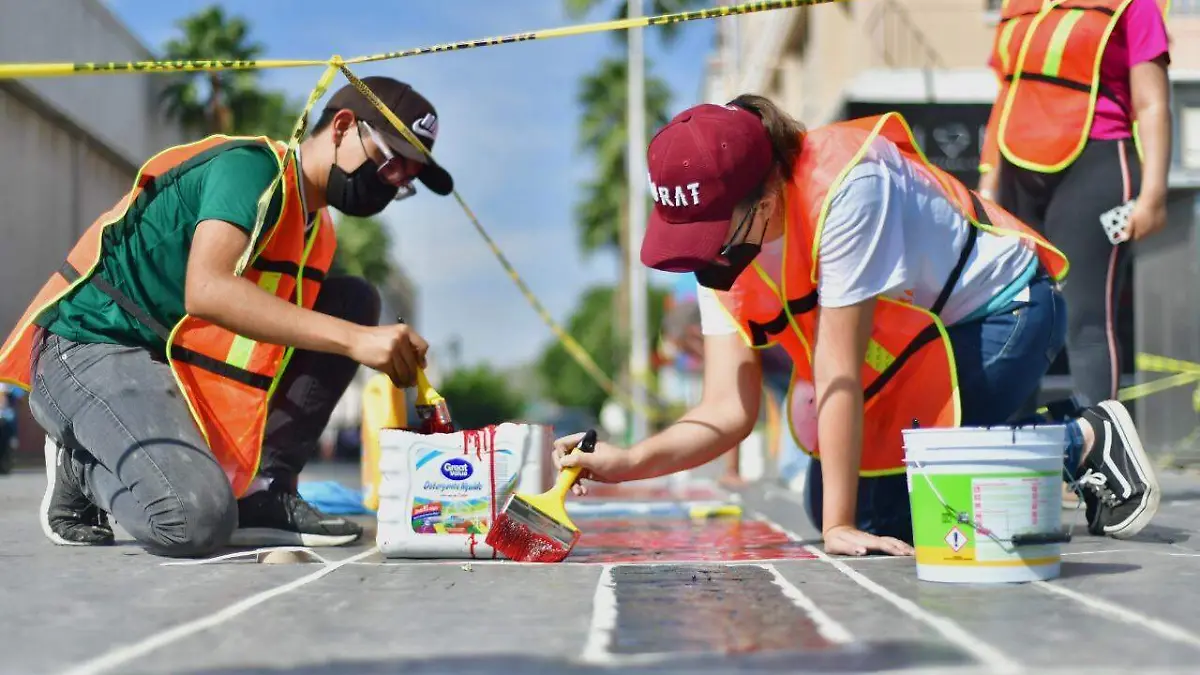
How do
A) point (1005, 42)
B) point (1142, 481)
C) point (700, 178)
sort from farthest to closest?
point (1005, 42), point (1142, 481), point (700, 178)

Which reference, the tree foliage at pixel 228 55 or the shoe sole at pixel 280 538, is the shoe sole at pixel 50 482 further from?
the tree foliage at pixel 228 55

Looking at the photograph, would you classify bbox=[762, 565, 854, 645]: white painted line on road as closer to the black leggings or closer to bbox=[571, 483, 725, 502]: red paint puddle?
the black leggings

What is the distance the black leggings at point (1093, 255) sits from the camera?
4410 millimetres

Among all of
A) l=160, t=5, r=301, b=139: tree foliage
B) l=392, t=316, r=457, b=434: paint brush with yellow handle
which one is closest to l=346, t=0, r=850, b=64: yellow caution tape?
l=392, t=316, r=457, b=434: paint brush with yellow handle

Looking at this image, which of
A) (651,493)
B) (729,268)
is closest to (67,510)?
(729,268)

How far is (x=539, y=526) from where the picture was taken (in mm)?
3459

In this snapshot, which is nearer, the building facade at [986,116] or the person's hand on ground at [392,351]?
the person's hand on ground at [392,351]

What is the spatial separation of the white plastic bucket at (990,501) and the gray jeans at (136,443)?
1841 millimetres

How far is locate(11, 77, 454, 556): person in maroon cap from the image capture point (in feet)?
11.8

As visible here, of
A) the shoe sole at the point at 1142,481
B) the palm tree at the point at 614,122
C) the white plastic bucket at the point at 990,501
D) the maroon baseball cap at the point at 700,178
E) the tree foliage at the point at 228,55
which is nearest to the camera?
the white plastic bucket at the point at 990,501

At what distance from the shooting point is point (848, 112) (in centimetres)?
1244

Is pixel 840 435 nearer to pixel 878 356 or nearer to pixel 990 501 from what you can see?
pixel 878 356

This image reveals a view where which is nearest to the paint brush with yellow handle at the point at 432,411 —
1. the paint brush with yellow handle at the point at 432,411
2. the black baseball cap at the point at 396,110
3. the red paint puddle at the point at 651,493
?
the paint brush with yellow handle at the point at 432,411

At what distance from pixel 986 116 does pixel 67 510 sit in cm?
958
